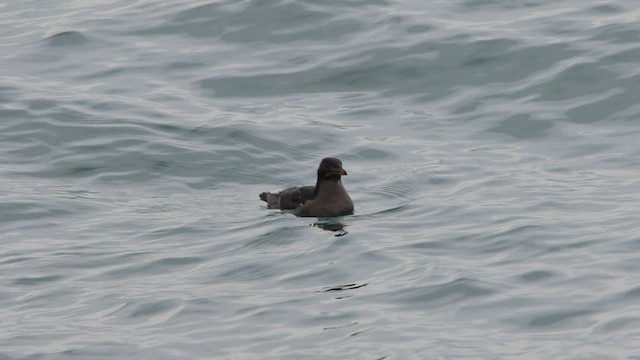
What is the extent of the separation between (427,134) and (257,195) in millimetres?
2401

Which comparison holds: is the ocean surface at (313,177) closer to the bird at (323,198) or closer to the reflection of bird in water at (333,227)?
the reflection of bird in water at (333,227)

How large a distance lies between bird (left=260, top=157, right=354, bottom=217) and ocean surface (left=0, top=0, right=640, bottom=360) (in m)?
0.18

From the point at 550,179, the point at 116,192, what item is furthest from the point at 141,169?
the point at 550,179

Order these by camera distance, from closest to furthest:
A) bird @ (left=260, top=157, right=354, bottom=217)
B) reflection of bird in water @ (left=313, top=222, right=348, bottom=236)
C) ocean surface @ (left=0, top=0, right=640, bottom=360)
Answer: ocean surface @ (left=0, top=0, right=640, bottom=360), reflection of bird in water @ (left=313, top=222, right=348, bottom=236), bird @ (left=260, top=157, right=354, bottom=217)

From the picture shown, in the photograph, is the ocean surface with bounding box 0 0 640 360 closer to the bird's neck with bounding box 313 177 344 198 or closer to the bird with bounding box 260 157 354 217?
the bird with bounding box 260 157 354 217

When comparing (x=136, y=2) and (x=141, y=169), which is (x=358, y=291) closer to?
(x=141, y=169)

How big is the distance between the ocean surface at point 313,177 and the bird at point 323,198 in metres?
0.18

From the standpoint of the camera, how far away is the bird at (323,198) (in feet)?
47.6

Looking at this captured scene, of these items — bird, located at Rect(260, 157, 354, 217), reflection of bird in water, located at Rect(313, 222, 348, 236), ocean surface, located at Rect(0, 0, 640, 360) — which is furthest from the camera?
bird, located at Rect(260, 157, 354, 217)

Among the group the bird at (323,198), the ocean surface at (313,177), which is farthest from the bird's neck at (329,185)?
the ocean surface at (313,177)

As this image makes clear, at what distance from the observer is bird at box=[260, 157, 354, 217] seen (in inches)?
572

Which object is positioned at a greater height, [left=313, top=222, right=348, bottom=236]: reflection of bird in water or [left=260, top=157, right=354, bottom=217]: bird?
[left=260, top=157, right=354, bottom=217]: bird

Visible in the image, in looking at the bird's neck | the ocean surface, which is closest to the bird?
the bird's neck

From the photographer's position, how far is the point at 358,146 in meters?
16.8
